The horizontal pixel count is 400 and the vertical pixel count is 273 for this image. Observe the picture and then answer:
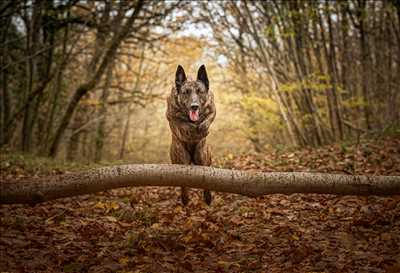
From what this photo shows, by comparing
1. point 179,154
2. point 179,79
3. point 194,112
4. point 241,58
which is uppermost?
point 241,58

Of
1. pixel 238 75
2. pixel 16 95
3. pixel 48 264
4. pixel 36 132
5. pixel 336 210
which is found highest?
pixel 238 75

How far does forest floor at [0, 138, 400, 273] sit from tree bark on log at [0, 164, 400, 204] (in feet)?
2.14

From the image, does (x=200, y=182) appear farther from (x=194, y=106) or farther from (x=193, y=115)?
(x=194, y=106)

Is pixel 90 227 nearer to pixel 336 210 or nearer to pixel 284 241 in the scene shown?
pixel 284 241

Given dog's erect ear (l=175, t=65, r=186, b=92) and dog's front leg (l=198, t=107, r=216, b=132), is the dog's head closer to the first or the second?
dog's erect ear (l=175, t=65, r=186, b=92)

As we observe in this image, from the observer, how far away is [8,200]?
391 centimetres

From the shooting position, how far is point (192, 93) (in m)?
5.16

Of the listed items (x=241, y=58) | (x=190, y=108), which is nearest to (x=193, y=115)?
(x=190, y=108)

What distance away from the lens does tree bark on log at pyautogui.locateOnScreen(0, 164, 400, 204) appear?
4.13 meters

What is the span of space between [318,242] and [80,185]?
9.31 ft

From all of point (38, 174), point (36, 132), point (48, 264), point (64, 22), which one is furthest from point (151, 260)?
point (36, 132)

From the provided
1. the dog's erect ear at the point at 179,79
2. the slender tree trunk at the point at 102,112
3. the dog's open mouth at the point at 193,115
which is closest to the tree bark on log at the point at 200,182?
the dog's open mouth at the point at 193,115

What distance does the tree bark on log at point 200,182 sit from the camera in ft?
13.6

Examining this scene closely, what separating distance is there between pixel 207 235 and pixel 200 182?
104 centimetres
